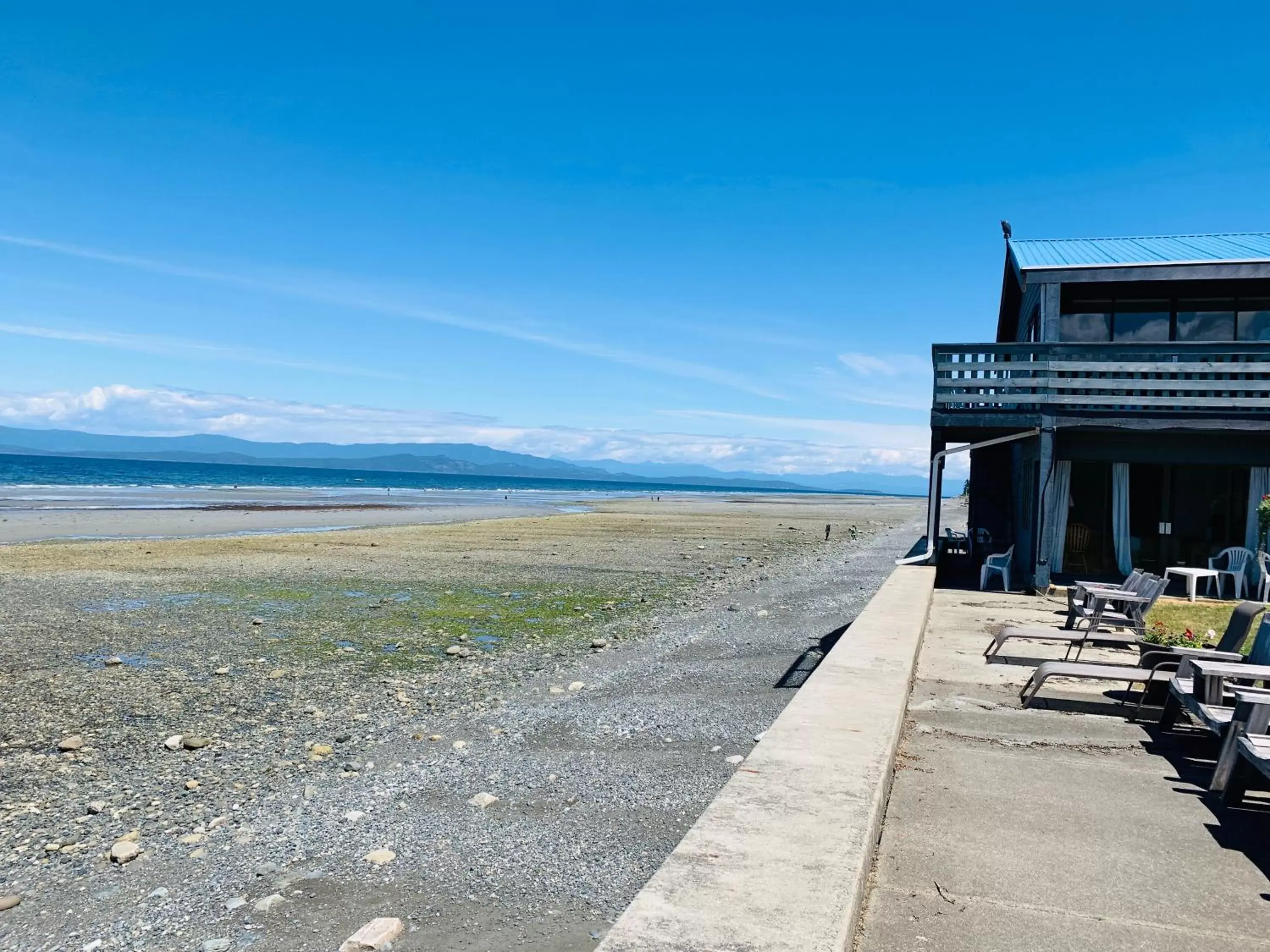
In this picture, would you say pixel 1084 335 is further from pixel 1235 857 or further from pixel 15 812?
pixel 15 812

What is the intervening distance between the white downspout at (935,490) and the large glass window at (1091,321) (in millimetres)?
2364

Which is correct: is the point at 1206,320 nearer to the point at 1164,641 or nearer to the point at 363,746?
the point at 1164,641

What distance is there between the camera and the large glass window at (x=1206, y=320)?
626 inches

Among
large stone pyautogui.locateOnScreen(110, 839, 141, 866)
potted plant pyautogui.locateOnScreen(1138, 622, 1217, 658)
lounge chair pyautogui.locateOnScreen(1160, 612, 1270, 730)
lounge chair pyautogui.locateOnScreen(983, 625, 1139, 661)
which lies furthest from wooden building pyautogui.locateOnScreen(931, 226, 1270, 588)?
large stone pyautogui.locateOnScreen(110, 839, 141, 866)

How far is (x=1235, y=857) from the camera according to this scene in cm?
416

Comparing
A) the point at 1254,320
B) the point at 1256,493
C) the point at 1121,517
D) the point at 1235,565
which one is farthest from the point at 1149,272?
the point at 1235,565

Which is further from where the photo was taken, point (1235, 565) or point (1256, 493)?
point (1256, 493)

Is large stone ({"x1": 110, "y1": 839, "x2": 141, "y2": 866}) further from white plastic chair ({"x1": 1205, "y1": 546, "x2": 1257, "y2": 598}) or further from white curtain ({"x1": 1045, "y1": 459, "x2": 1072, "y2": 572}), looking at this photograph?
white plastic chair ({"x1": 1205, "y1": 546, "x2": 1257, "y2": 598})

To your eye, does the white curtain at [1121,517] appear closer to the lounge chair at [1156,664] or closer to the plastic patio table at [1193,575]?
the plastic patio table at [1193,575]

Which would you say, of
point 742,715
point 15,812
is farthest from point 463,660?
point 15,812

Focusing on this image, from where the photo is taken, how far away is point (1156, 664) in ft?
23.0

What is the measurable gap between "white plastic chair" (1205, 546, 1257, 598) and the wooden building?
18.6 inches

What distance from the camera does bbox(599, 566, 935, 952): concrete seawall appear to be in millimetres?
2777

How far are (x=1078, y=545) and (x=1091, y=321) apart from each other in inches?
160
